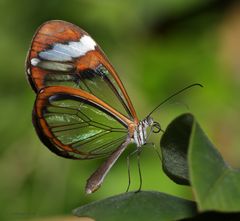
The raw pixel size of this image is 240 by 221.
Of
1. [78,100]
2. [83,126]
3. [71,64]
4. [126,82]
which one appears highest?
[71,64]

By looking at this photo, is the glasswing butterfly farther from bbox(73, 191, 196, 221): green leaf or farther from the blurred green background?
the blurred green background

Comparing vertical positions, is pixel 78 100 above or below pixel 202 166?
below

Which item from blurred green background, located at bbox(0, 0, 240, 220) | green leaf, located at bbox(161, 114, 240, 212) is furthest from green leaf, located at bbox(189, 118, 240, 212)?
blurred green background, located at bbox(0, 0, 240, 220)

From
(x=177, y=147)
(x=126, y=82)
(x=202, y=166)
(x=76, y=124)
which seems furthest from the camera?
(x=126, y=82)

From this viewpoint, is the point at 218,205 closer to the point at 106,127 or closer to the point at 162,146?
the point at 162,146

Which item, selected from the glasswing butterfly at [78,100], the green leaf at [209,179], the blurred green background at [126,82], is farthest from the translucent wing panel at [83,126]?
the green leaf at [209,179]

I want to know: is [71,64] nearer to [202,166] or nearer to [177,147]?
[177,147]

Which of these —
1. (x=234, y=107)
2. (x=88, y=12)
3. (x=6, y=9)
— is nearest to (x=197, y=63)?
(x=234, y=107)

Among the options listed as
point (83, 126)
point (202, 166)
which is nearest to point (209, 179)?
point (202, 166)
